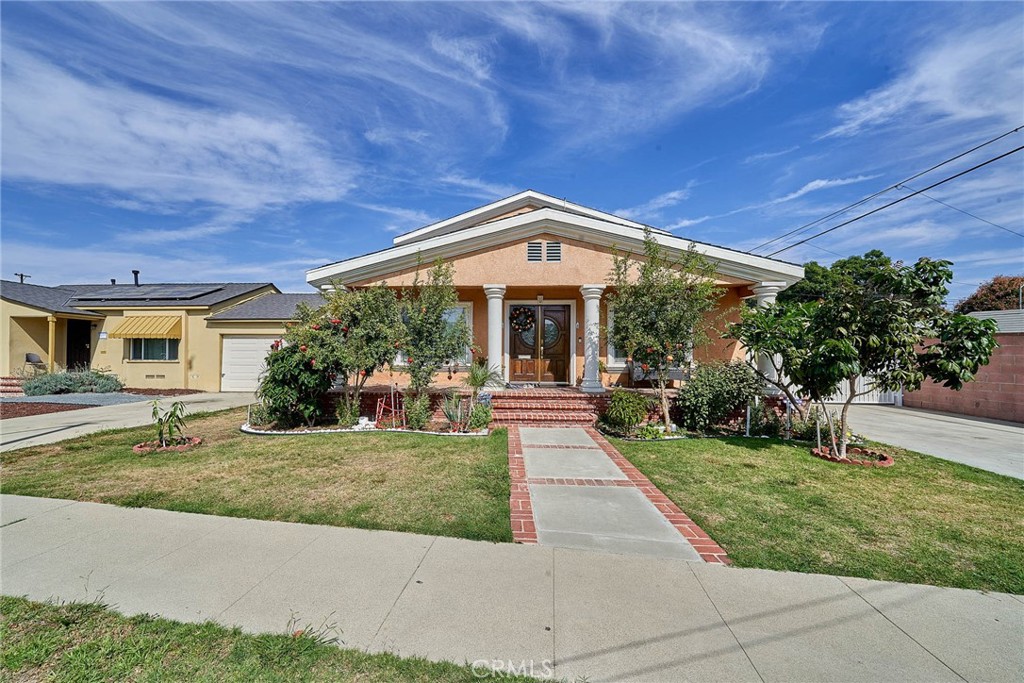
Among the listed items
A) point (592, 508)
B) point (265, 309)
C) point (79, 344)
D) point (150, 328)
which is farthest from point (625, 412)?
point (79, 344)

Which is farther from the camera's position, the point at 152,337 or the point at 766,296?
the point at 152,337

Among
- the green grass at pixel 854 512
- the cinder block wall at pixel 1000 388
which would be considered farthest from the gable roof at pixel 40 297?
the cinder block wall at pixel 1000 388

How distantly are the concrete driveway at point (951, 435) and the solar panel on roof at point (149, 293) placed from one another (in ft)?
81.5

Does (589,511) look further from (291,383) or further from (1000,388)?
(1000,388)

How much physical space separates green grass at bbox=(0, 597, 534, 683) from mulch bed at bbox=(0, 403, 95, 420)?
41.4 feet

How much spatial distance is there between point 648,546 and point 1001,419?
14.6 meters

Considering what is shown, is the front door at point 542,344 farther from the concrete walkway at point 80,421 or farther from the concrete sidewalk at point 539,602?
the concrete walkway at point 80,421

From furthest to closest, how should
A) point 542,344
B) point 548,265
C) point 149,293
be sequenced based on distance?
point 149,293, point 542,344, point 548,265

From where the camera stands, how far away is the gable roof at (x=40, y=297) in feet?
55.0

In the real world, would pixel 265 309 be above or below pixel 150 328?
above

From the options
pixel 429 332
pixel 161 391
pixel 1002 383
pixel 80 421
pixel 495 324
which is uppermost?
pixel 495 324

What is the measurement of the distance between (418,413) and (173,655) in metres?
6.43

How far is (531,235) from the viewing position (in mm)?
10773

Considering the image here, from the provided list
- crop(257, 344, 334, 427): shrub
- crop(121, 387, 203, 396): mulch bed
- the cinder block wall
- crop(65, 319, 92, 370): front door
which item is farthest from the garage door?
the cinder block wall
